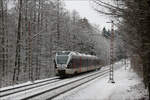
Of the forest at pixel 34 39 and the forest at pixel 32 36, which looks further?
the forest at pixel 32 36

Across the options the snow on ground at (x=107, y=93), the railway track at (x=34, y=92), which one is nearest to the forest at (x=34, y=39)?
the snow on ground at (x=107, y=93)

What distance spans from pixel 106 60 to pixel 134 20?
273ft

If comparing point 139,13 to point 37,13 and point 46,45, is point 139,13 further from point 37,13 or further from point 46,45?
point 46,45

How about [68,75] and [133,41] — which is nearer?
[133,41]

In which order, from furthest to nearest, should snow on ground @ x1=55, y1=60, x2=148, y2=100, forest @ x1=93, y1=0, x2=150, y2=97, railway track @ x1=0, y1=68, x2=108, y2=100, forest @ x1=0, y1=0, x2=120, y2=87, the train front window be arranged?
forest @ x1=0, y1=0, x2=120, y2=87, the train front window, snow on ground @ x1=55, y1=60, x2=148, y2=100, railway track @ x1=0, y1=68, x2=108, y2=100, forest @ x1=93, y1=0, x2=150, y2=97

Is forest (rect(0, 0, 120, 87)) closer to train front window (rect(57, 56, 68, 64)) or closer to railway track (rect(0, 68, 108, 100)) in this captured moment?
train front window (rect(57, 56, 68, 64))

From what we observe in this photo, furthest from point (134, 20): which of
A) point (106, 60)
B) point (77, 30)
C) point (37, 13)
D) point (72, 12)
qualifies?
point (106, 60)

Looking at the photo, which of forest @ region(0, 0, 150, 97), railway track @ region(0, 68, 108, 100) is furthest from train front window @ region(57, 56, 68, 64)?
railway track @ region(0, 68, 108, 100)

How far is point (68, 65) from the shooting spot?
2252cm

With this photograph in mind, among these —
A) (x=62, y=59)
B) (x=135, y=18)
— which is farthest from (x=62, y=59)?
(x=135, y=18)

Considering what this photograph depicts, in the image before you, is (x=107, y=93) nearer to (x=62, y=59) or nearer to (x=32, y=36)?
(x=62, y=59)

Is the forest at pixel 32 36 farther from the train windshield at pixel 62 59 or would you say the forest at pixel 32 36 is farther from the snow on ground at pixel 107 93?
the snow on ground at pixel 107 93

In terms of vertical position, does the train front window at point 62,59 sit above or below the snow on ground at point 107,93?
above

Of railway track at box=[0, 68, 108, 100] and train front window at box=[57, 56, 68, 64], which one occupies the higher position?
train front window at box=[57, 56, 68, 64]
